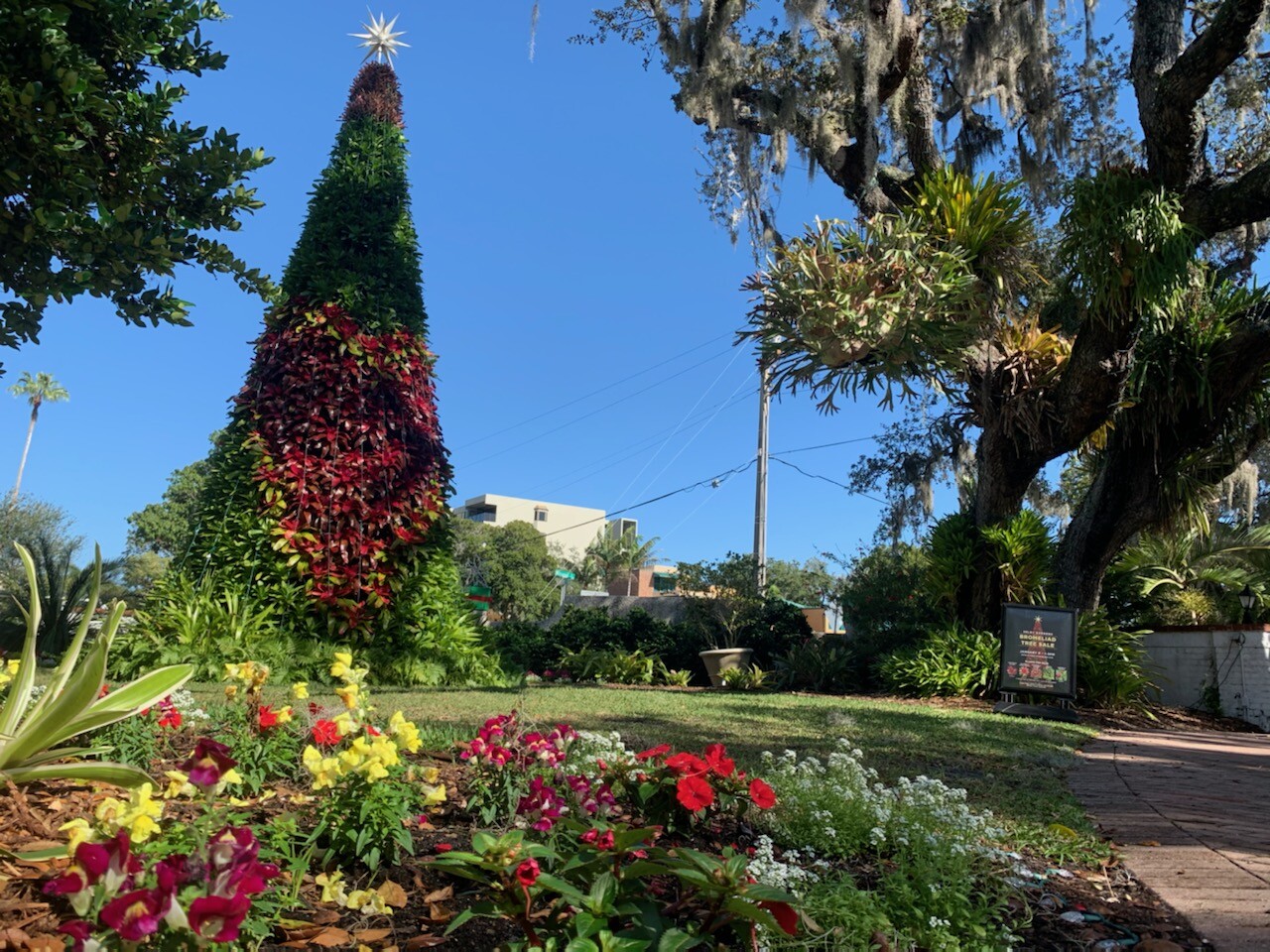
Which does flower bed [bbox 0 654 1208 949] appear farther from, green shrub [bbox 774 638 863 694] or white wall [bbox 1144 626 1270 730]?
white wall [bbox 1144 626 1270 730]

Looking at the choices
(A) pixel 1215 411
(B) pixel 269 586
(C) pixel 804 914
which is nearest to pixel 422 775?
(C) pixel 804 914

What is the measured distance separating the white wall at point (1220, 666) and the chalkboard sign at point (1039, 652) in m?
3.42

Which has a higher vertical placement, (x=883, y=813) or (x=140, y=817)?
(x=140, y=817)

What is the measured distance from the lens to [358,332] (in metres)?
7.81

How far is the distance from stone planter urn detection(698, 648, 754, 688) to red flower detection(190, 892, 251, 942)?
11817 mm

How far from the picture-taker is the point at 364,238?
27.0 ft

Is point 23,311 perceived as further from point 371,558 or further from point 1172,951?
point 1172,951

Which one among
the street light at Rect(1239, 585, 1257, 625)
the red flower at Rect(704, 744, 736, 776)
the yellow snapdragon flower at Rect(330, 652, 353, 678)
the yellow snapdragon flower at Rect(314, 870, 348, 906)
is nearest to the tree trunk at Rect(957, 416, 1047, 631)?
the street light at Rect(1239, 585, 1257, 625)

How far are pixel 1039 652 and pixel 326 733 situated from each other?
346 inches

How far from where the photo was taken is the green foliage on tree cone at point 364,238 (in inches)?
312

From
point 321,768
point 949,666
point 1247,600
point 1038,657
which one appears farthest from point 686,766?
point 1247,600

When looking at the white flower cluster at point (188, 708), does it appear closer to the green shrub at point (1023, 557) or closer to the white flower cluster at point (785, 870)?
the white flower cluster at point (785, 870)

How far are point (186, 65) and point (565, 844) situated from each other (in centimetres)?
408

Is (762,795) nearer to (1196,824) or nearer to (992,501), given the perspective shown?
(1196,824)
